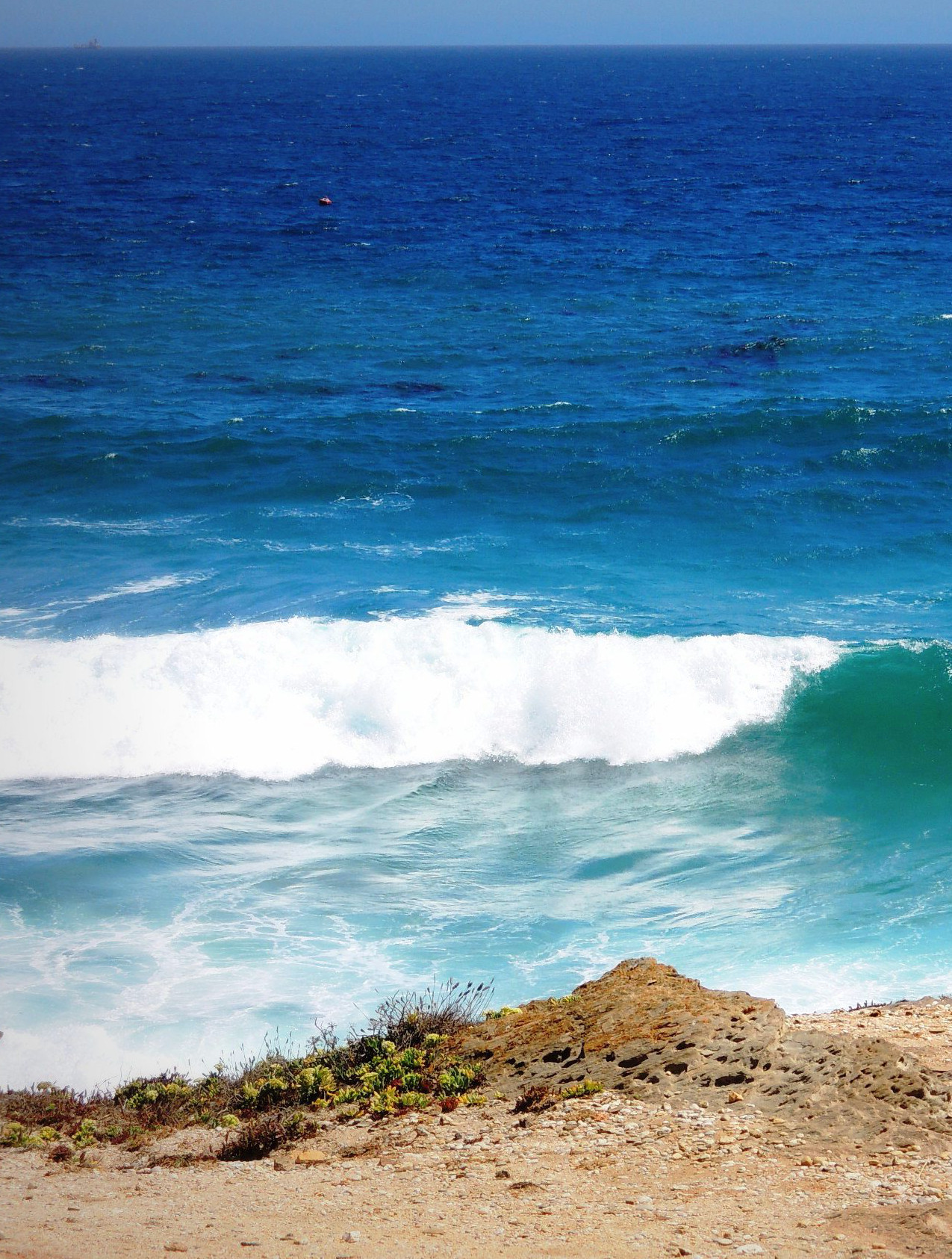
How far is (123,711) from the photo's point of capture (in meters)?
20.3

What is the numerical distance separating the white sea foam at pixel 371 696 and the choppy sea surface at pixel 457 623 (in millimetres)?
81

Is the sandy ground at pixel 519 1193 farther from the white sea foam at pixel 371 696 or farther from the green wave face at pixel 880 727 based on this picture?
the white sea foam at pixel 371 696

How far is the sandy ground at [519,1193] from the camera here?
24.4 ft

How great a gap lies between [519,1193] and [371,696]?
12753 mm

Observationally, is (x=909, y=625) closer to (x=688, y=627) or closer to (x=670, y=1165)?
(x=688, y=627)

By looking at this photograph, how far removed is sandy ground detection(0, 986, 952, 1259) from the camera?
744 centimetres

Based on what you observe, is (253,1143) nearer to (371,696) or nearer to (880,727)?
(371,696)

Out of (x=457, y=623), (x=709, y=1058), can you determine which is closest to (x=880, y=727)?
(x=457, y=623)

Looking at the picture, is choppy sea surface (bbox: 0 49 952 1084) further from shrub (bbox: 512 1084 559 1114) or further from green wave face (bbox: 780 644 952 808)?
shrub (bbox: 512 1084 559 1114)

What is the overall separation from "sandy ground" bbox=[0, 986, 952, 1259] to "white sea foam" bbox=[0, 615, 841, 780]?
394 inches

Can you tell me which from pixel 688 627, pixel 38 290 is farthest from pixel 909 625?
pixel 38 290

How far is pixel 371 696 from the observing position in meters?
20.4

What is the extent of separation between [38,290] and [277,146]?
53704 mm

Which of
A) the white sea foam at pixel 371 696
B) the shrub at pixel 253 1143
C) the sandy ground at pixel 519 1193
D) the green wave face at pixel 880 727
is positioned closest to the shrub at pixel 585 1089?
the sandy ground at pixel 519 1193
